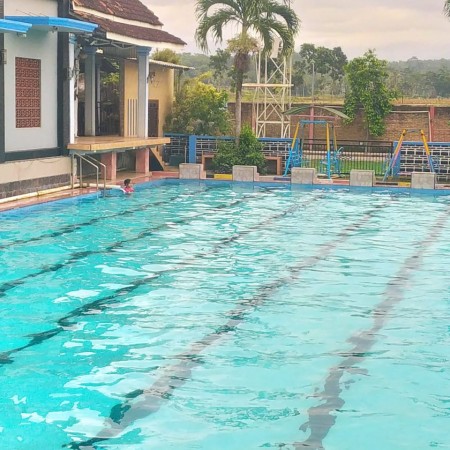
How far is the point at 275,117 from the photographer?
41250 millimetres

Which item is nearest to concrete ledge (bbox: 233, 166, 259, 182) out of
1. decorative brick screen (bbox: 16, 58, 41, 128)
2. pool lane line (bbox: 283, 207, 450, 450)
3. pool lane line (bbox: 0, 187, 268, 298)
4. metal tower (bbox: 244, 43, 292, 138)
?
decorative brick screen (bbox: 16, 58, 41, 128)

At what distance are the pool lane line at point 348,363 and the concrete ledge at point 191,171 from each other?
12.3 meters

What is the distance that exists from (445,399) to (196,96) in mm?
22475

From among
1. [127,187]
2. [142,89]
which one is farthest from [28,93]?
[142,89]

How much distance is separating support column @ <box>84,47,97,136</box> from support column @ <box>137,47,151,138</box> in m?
1.31

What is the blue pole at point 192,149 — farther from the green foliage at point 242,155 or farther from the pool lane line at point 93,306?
the pool lane line at point 93,306

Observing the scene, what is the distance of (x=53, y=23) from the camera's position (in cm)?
1794

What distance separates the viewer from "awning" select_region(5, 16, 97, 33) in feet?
58.5

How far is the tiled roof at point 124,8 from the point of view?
71.4ft

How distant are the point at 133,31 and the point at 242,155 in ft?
16.7

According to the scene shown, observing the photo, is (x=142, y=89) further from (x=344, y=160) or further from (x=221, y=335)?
(x=221, y=335)

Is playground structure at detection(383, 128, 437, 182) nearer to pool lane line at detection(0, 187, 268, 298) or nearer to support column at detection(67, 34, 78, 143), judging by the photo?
pool lane line at detection(0, 187, 268, 298)

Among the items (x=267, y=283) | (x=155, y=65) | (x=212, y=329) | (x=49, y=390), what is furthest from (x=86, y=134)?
(x=49, y=390)

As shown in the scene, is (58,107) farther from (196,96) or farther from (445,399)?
(445,399)
